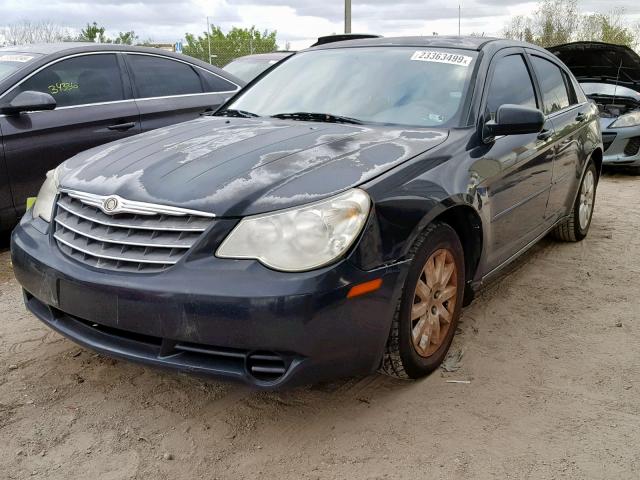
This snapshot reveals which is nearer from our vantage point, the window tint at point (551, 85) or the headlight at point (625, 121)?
the window tint at point (551, 85)

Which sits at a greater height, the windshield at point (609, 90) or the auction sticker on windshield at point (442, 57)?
the auction sticker on windshield at point (442, 57)

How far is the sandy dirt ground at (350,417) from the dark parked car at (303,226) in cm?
27

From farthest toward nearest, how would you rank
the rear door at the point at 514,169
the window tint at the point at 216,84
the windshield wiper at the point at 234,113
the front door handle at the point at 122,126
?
the window tint at the point at 216,84 < the front door handle at the point at 122,126 < the windshield wiper at the point at 234,113 < the rear door at the point at 514,169

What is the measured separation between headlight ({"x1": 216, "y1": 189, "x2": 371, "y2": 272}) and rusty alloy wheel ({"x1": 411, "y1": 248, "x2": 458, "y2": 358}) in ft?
1.79

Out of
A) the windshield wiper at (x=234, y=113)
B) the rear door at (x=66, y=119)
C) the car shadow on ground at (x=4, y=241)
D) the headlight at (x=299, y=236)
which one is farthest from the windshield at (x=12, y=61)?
the headlight at (x=299, y=236)

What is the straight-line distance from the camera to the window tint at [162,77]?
5.40 metres

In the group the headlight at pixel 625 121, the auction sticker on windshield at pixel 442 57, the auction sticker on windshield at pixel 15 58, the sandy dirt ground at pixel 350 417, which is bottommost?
the sandy dirt ground at pixel 350 417

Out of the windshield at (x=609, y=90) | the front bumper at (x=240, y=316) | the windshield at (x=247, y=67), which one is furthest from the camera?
the windshield at (x=247, y=67)

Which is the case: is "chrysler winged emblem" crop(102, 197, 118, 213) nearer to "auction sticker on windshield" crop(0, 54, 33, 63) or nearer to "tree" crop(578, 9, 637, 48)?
"auction sticker on windshield" crop(0, 54, 33, 63)

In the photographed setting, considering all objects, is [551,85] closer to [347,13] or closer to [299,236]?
[299,236]

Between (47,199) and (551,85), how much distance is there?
3.28 meters

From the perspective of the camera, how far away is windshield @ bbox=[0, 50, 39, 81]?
4762mm

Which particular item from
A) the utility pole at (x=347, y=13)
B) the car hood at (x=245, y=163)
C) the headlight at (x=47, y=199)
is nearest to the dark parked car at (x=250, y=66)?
the utility pole at (x=347, y=13)

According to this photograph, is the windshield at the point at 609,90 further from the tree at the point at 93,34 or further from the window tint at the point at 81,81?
the tree at the point at 93,34
